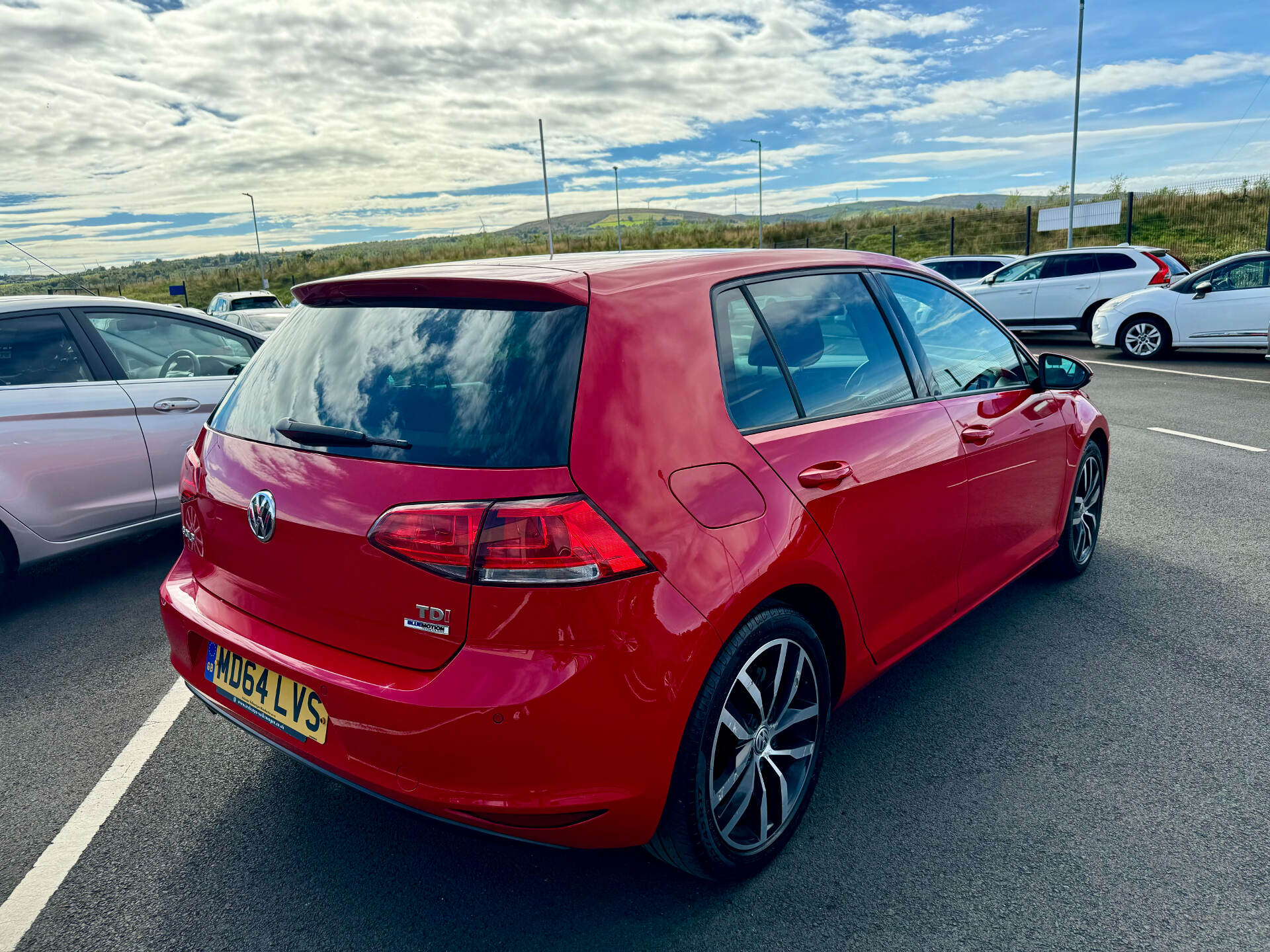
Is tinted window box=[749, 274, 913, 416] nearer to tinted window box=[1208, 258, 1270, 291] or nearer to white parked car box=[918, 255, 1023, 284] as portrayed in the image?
tinted window box=[1208, 258, 1270, 291]

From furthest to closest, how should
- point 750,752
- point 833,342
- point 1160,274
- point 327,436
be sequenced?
point 1160,274, point 833,342, point 750,752, point 327,436

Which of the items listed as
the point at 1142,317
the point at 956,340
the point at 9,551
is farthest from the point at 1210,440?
the point at 9,551

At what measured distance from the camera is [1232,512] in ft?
19.3

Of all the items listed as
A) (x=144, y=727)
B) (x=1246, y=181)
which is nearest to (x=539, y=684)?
(x=144, y=727)

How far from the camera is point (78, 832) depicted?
2.82 meters

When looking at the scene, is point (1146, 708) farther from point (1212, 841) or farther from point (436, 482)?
point (436, 482)

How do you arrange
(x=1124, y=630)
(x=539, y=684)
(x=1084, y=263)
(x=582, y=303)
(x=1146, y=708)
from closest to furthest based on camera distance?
(x=539, y=684) → (x=582, y=303) → (x=1146, y=708) → (x=1124, y=630) → (x=1084, y=263)

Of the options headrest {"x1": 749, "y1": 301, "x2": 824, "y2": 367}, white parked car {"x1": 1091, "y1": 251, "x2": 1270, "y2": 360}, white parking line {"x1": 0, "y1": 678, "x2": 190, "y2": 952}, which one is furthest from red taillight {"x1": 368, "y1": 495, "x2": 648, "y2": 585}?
white parked car {"x1": 1091, "y1": 251, "x2": 1270, "y2": 360}

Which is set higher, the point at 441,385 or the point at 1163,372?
the point at 441,385

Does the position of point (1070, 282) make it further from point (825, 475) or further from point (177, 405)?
point (825, 475)

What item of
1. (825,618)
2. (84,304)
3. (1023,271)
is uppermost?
(84,304)

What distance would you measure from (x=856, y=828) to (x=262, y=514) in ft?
6.39

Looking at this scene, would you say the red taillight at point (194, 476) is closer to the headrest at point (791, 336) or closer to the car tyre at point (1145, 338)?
the headrest at point (791, 336)

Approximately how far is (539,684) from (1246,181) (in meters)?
44.1
